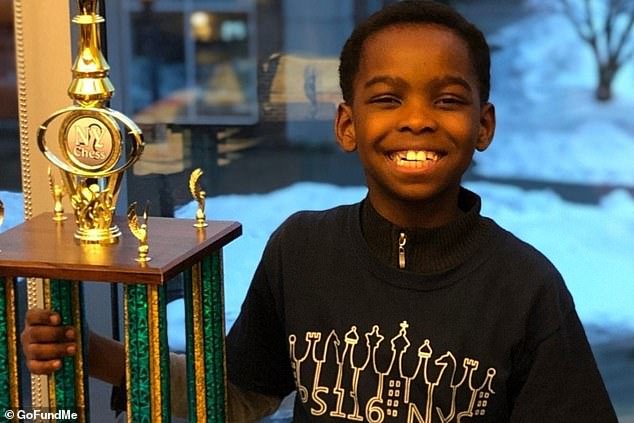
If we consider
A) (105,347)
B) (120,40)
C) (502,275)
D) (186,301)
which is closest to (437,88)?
(502,275)

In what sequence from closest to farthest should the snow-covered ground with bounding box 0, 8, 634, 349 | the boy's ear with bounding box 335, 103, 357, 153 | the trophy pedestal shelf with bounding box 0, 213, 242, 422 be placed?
the trophy pedestal shelf with bounding box 0, 213, 242, 422 < the boy's ear with bounding box 335, 103, 357, 153 < the snow-covered ground with bounding box 0, 8, 634, 349

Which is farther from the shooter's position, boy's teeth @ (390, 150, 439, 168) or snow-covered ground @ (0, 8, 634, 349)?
snow-covered ground @ (0, 8, 634, 349)

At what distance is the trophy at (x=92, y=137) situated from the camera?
1049 millimetres

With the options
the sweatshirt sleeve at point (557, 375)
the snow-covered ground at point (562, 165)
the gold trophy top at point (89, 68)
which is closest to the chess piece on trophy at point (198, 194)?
the gold trophy top at point (89, 68)

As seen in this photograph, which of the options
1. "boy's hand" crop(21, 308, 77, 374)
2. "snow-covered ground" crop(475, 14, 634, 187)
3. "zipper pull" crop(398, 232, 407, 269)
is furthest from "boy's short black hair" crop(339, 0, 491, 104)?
"snow-covered ground" crop(475, 14, 634, 187)

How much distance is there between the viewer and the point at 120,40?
161 centimetres

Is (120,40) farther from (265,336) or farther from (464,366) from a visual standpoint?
(464,366)

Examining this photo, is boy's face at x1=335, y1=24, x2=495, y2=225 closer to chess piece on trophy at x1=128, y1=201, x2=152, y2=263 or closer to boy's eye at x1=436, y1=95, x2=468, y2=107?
boy's eye at x1=436, y1=95, x2=468, y2=107

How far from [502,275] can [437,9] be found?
276mm

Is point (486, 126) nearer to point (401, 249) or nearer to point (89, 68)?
point (401, 249)

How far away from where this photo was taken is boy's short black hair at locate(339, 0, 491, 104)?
3.41 feet

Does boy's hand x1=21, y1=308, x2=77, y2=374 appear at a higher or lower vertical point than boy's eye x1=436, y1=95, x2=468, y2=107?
lower

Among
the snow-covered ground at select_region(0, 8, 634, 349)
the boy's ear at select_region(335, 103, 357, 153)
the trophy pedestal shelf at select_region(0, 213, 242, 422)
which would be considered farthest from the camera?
the snow-covered ground at select_region(0, 8, 634, 349)

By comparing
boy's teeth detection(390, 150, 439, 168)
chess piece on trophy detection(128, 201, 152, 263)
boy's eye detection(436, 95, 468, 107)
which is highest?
boy's eye detection(436, 95, 468, 107)
